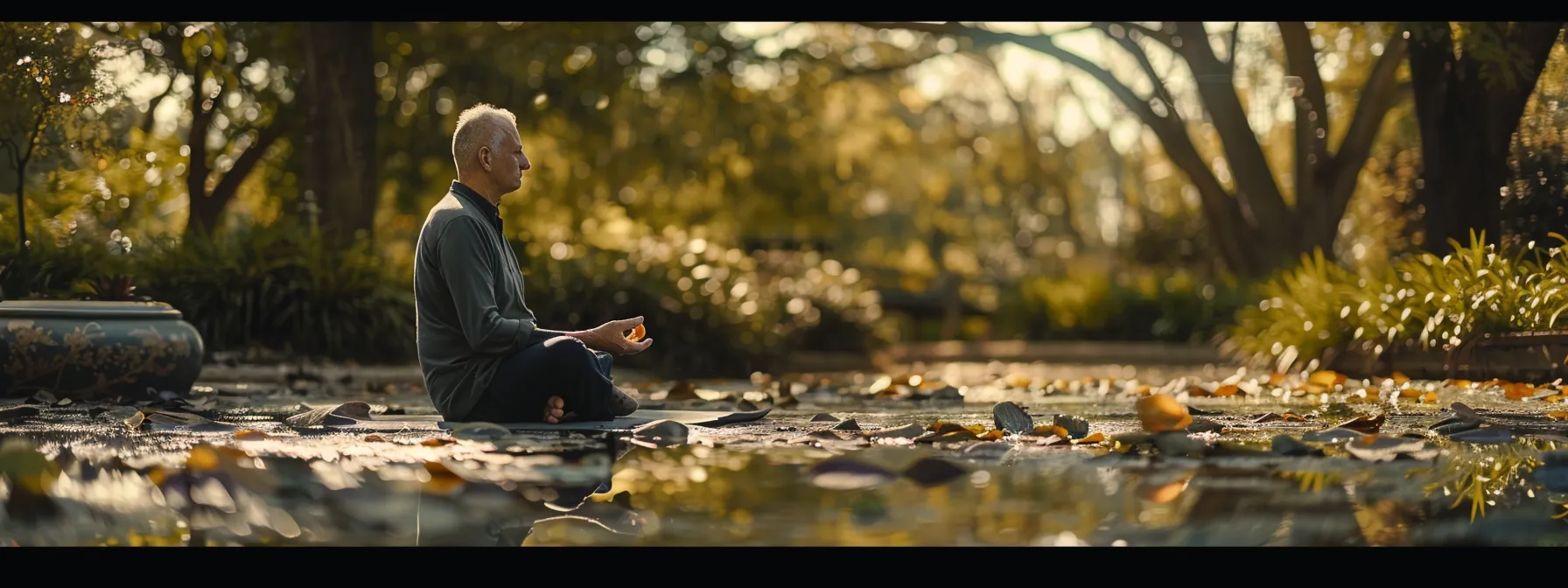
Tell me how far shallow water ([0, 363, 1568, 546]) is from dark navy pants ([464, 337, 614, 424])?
26 cm

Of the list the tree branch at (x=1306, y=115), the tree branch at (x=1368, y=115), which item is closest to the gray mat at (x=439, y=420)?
the tree branch at (x=1368, y=115)

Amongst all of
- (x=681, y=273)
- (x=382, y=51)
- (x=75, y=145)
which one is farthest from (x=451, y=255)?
(x=382, y=51)

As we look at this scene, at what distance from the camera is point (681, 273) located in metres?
15.1

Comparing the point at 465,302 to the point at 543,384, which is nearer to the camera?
the point at 465,302

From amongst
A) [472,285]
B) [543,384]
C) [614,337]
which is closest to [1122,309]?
[543,384]

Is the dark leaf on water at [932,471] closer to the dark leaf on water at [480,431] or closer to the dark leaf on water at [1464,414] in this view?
the dark leaf on water at [480,431]

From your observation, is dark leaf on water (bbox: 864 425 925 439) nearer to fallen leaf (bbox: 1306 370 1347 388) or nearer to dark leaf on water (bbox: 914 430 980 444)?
dark leaf on water (bbox: 914 430 980 444)

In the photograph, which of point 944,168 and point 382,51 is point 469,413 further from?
point 944,168

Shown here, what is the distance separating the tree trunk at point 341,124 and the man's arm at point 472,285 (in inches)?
296

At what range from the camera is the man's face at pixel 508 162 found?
5707 millimetres

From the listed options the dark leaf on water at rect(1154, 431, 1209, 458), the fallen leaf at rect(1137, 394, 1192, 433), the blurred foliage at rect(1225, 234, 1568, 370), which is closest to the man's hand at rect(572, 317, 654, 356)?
the dark leaf on water at rect(1154, 431, 1209, 458)

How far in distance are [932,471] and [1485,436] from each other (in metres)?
2.49

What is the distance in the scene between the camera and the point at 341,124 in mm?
12844

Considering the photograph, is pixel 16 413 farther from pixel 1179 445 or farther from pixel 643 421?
pixel 1179 445
